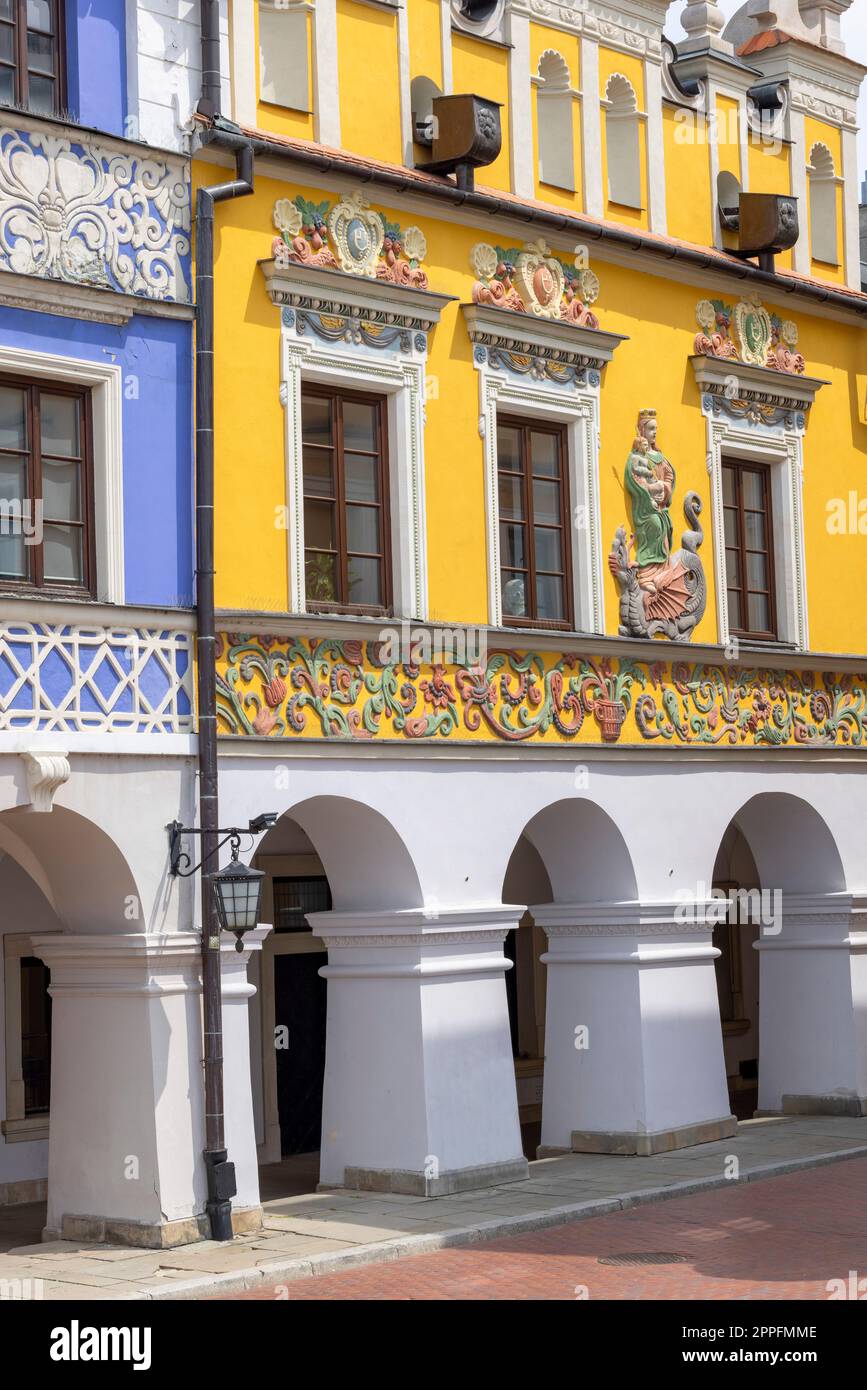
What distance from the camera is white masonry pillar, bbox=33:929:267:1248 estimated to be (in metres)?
14.6

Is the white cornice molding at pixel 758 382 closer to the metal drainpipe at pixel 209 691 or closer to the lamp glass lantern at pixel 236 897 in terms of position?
the metal drainpipe at pixel 209 691

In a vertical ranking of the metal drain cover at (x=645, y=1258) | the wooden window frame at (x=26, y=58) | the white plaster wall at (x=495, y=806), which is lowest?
the metal drain cover at (x=645, y=1258)

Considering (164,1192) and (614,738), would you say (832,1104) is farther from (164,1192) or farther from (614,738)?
(164,1192)

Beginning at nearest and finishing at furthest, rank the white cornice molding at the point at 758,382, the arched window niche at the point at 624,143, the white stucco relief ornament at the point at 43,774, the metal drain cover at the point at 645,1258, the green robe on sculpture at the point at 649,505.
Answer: the white stucco relief ornament at the point at 43,774, the metal drain cover at the point at 645,1258, the green robe on sculpture at the point at 649,505, the arched window niche at the point at 624,143, the white cornice molding at the point at 758,382

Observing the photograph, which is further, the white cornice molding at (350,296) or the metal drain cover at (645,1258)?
the white cornice molding at (350,296)

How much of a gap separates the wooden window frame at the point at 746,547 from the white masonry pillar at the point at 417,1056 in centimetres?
471

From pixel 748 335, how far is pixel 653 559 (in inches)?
112

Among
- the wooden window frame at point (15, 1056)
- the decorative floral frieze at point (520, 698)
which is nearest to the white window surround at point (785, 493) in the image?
the decorative floral frieze at point (520, 698)

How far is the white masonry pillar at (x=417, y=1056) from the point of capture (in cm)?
1655

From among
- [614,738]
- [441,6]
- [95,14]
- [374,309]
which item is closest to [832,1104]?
[614,738]

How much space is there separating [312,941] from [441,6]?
27.2ft

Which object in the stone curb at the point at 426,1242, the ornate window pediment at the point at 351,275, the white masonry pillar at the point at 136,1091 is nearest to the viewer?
the stone curb at the point at 426,1242

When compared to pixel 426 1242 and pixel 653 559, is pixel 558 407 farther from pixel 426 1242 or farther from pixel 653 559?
pixel 426 1242
